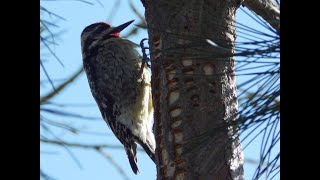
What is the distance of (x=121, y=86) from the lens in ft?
14.7

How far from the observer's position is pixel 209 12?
8.35 ft

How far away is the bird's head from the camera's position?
183 inches

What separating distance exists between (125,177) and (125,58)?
1187 mm

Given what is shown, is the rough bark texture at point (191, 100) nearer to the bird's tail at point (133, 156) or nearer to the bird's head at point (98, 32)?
the bird's tail at point (133, 156)

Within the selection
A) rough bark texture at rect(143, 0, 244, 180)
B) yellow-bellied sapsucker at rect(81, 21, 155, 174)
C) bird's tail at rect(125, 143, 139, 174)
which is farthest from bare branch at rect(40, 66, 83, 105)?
rough bark texture at rect(143, 0, 244, 180)

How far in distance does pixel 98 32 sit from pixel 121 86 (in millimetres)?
540

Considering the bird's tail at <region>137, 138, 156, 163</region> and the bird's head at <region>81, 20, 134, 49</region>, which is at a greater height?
the bird's head at <region>81, 20, 134, 49</region>

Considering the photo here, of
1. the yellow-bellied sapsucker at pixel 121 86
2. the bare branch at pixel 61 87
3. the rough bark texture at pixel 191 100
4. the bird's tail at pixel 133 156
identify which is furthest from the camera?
the yellow-bellied sapsucker at pixel 121 86

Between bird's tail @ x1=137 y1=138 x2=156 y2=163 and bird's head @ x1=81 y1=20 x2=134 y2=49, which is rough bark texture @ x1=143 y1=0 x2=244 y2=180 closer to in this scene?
bird's tail @ x1=137 y1=138 x2=156 y2=163

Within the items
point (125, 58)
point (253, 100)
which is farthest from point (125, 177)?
point (253, 100)

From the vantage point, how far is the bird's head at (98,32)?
15.2ft

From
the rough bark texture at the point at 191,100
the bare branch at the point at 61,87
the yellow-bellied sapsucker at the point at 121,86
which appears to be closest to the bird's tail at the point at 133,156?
the yellow-bellied sapsucker at the point at 121,86

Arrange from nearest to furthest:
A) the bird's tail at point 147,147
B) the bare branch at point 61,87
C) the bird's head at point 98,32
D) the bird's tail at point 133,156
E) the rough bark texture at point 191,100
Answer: the rough bark texture at point 191,100, the bare branch at point 61,87, the bird's tail at point 133,156, the bird's tail at point 147,147, the bird's head at point 98,32
